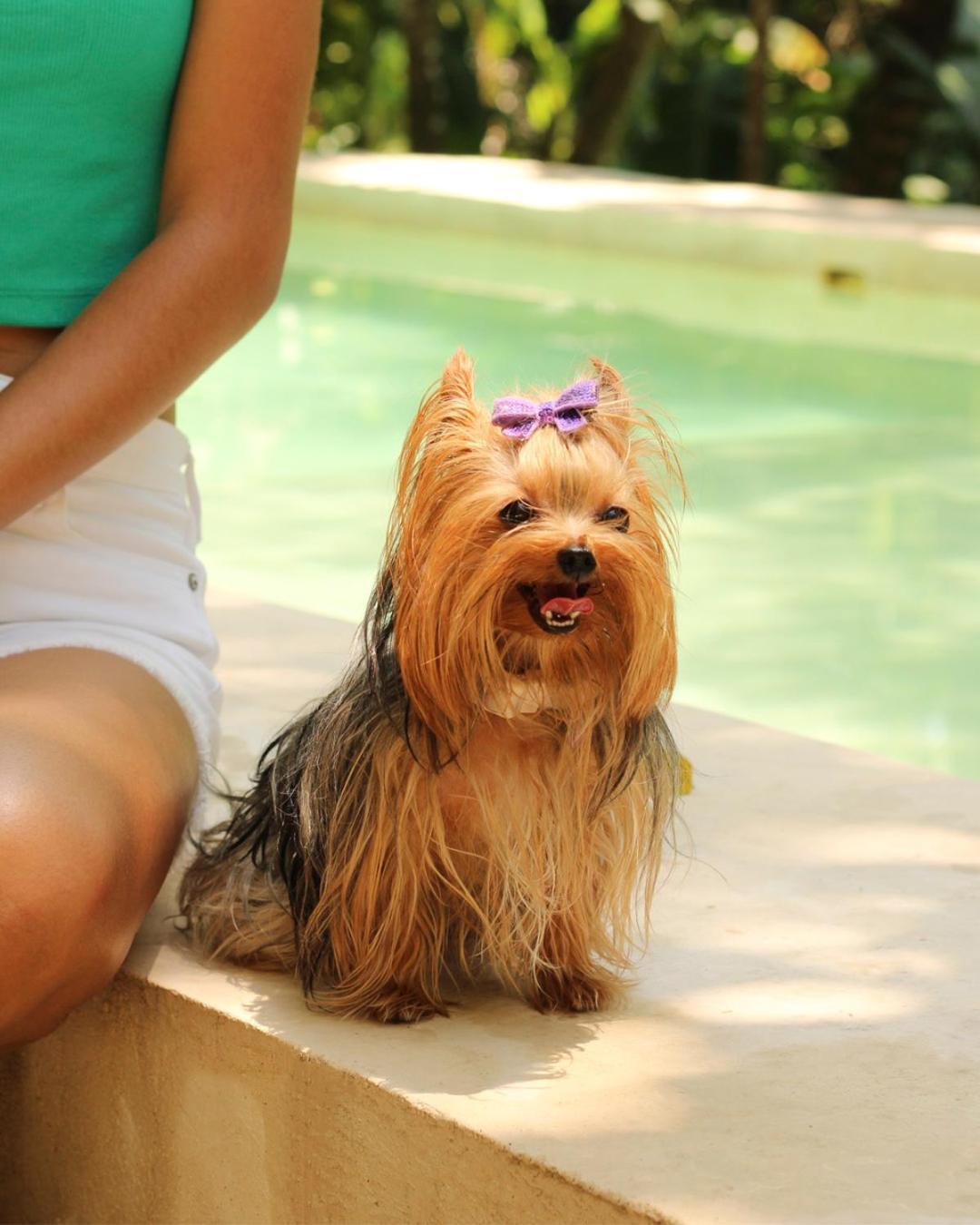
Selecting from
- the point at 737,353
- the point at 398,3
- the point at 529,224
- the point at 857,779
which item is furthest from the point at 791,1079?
the point at 398,3

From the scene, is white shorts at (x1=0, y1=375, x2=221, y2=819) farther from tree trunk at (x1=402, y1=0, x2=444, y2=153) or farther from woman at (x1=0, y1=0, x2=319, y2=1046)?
tree trunk at (x1=402, y1=0, x2=444, y2=153)

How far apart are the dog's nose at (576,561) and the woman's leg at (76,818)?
581 millimetres

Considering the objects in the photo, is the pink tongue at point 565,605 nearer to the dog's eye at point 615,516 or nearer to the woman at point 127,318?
the dog's eye at point 615,516

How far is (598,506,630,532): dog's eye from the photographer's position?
180 cm

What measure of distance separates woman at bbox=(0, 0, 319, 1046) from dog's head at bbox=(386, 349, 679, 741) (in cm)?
44

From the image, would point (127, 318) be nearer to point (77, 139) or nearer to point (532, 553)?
point (77, 139)

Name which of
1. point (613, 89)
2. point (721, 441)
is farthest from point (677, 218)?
point (613, 89)

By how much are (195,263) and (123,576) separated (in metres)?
0.39

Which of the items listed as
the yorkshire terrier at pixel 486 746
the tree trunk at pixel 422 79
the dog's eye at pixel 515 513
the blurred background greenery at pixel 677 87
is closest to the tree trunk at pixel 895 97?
the blurred background greenery at pixel 677 87

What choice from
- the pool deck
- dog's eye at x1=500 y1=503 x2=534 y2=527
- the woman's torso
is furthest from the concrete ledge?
dog's eye at x1=500 y1=503 x2=534 y2=527

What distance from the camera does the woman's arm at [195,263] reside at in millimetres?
2162

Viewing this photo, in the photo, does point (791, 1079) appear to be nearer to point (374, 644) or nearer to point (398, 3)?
point (374, 644)

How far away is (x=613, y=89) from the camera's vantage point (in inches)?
587

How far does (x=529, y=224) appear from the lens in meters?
10.2
